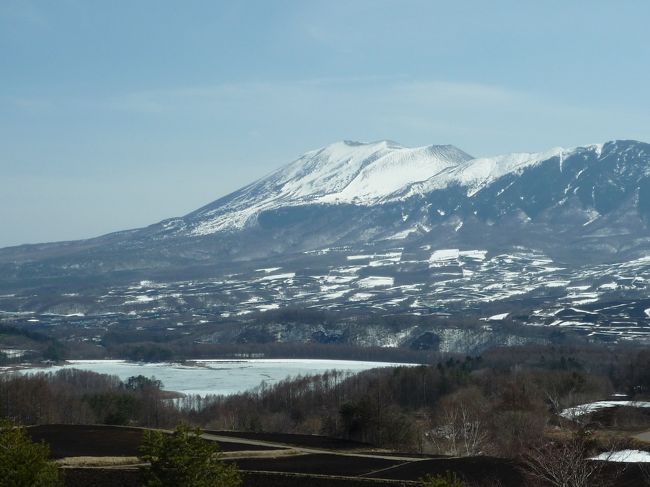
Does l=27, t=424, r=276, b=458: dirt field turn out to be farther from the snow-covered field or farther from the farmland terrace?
the snow-covered field

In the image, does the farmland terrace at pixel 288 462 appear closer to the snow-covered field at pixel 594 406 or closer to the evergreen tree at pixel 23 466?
the evergreen tree at pixel 23 466

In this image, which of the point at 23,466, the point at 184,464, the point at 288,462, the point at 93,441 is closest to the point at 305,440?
the point at 93,441

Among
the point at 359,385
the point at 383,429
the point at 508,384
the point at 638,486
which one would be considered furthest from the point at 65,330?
the point at 638,486

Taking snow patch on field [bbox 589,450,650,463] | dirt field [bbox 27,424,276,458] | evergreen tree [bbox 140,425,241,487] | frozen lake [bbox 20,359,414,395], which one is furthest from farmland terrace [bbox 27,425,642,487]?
frozen lake [bbox 20,359,414,395]

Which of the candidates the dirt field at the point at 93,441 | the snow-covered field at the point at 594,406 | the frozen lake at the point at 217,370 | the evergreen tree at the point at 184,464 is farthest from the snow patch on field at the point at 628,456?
the frozen lake at the point at 217,370

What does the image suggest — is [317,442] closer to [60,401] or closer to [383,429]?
[383,429]

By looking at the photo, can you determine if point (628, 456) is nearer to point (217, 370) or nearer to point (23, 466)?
point (23, 466)

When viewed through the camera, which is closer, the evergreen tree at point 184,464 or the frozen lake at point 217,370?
the evergreen tree at point 184,464

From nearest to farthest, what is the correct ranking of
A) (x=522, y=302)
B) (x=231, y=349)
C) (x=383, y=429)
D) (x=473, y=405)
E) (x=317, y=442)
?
(x=317, y=442)
(x=383, y=429)
(x=473, y=405)
(x=231, y=349)
(x=522, y=302)
